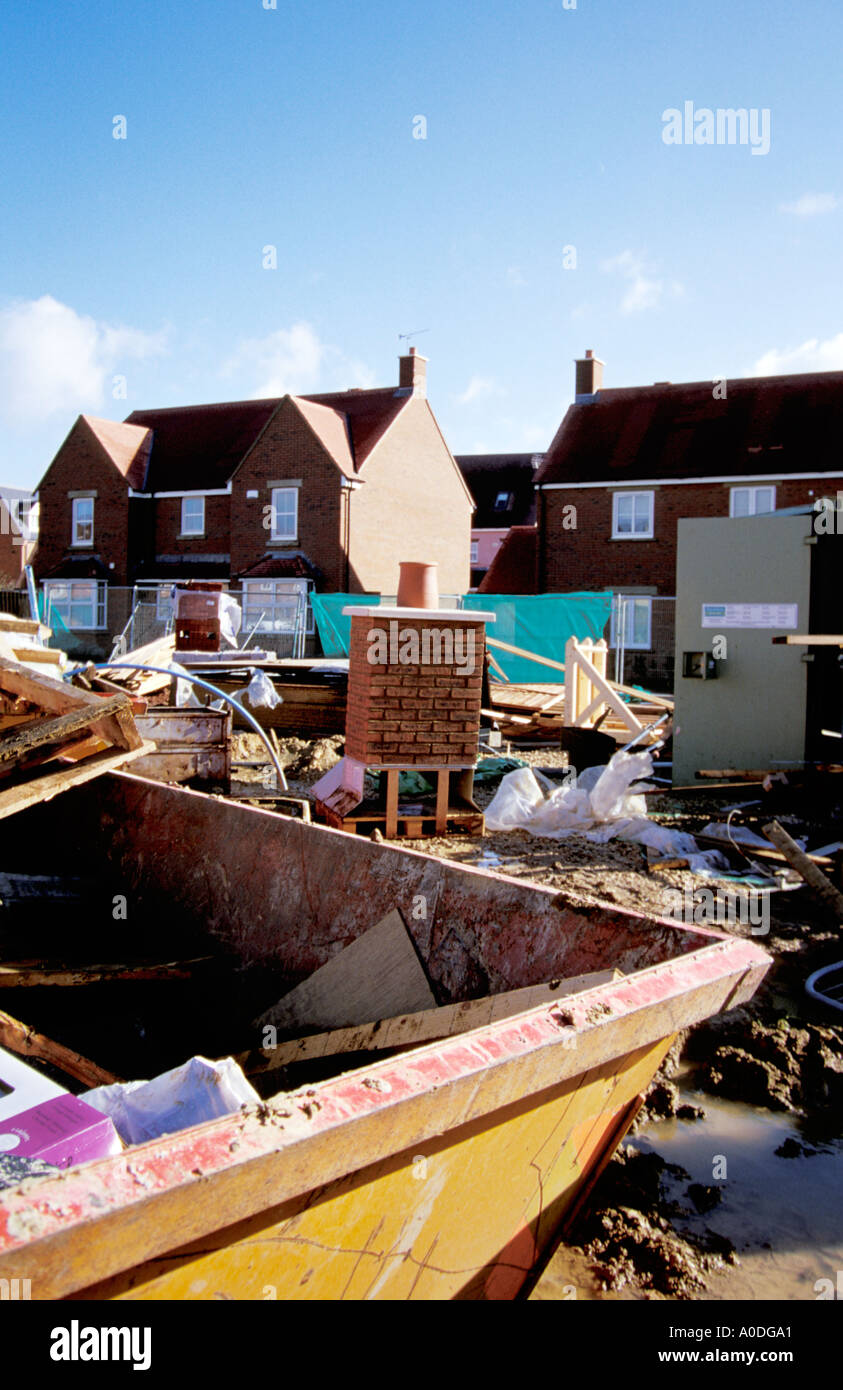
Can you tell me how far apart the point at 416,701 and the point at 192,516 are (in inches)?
1059

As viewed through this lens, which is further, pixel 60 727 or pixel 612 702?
pixel 612 702

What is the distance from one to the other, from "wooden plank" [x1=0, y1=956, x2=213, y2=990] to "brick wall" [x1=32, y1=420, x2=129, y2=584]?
29.9 metres

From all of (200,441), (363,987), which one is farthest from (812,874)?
(200,441)

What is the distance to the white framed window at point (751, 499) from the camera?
2558 cm

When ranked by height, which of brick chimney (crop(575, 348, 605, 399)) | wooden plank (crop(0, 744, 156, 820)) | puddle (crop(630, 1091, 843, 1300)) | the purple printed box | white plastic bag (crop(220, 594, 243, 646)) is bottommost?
puddle (crop(630, 1091, 843, 1300))

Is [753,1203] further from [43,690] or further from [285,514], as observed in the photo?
[285,514]

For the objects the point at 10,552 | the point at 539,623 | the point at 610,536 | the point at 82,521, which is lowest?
the point at 539,623

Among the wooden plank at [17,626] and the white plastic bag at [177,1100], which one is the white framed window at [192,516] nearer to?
the wooden plank at [17,626]

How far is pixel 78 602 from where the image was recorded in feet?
106

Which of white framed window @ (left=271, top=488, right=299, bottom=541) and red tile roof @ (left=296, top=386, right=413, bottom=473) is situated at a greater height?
red tile roof @ (left=296, top=386, right=413, bottom=473)

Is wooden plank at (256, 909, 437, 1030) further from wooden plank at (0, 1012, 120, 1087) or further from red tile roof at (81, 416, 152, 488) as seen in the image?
red tile roof at (81, 416, 152, 488)

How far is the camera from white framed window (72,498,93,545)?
33.2 metres

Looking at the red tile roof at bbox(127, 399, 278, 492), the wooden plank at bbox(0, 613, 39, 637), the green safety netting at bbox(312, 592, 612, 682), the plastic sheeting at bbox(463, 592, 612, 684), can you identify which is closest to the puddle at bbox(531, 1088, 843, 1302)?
the wooden plank at bbox(0, 613, 39, 637)
